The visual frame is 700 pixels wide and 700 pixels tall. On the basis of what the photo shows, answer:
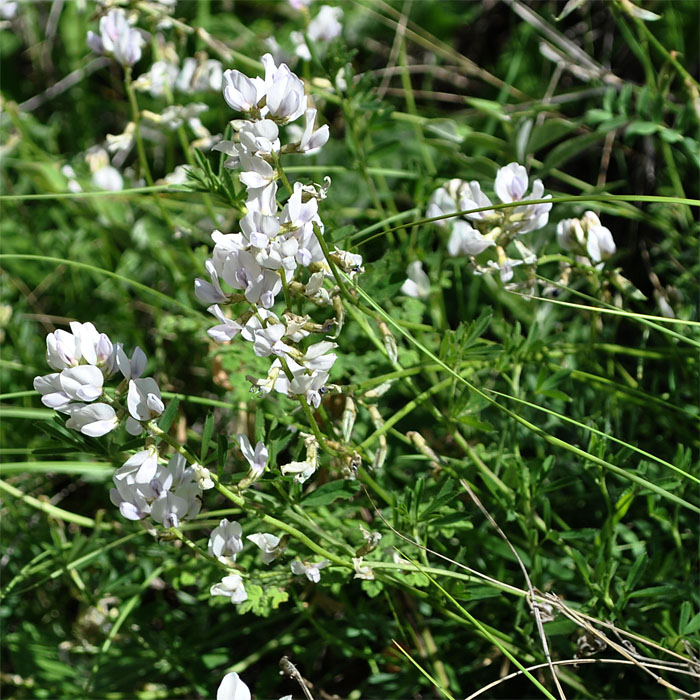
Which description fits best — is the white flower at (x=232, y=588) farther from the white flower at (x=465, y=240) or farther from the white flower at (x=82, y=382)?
the white flower at (x=465, y=240)

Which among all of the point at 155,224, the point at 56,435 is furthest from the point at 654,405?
the point at 155,224

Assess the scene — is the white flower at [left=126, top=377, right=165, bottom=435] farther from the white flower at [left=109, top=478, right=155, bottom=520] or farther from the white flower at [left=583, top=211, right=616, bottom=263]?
the white flower at [left=583, top=211, right=616, bottom=263]

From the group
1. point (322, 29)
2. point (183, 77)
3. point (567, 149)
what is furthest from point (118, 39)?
point (567, 149)

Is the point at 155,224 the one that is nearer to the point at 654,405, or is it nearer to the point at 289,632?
the point at 289,632

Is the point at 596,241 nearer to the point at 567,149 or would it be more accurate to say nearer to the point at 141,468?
the point at 567,149

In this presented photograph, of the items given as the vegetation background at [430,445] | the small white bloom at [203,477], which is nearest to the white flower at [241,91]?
the vegetation background at [430,445]

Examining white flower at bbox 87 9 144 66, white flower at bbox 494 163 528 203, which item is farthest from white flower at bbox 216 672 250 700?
white flower at bbox 87 9 144 66
